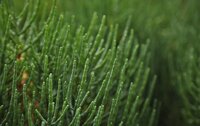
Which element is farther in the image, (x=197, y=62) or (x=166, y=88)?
(x=166, y=88)

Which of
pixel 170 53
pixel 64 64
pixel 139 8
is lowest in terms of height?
pixel 64 64

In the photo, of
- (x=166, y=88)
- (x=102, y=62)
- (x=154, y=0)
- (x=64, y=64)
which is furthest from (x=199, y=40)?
(x=64, y=64)

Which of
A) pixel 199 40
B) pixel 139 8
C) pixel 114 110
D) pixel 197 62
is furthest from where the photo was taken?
pixel 139 8

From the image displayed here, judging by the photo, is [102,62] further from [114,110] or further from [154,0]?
[154,0]

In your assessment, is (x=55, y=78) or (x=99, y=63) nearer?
(x=55, y=78)

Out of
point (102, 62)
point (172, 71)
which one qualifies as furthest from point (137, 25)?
point (102, 62)

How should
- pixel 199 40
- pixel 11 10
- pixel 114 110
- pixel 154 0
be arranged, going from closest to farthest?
1. pixel 114 110
2. pixel 11 10
3. pixel 199 40
4. pixel 154 0

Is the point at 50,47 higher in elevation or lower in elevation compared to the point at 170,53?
lower
